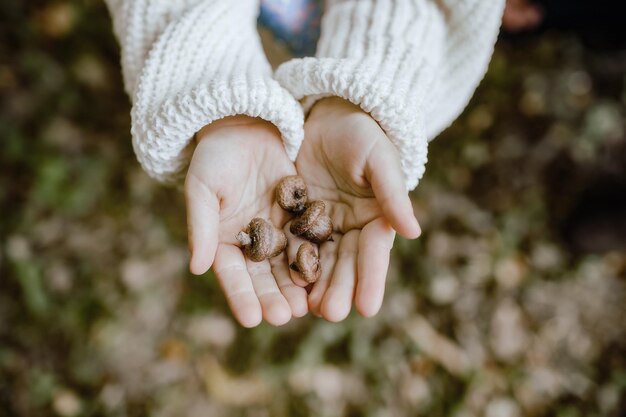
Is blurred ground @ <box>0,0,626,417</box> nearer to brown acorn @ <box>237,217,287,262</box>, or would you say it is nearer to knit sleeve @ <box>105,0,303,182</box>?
brown acorn @ <box>237,217,287,262</box>

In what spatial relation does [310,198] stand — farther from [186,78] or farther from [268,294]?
[186,78]

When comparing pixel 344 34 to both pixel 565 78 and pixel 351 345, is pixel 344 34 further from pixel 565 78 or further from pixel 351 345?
pixel 565 78

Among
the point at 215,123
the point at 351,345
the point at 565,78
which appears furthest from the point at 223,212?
the point at 565,78

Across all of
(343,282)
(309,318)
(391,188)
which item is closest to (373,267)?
(343,282)

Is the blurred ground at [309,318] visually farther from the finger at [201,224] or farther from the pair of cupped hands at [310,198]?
the finger at [201,224]

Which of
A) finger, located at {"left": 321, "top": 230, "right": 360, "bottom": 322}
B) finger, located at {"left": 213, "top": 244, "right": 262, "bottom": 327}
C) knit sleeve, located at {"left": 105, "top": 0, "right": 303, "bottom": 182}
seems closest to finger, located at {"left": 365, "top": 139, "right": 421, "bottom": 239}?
finger, located at {"left": 321, "top": 230, "right": 360, "bottom": 322}

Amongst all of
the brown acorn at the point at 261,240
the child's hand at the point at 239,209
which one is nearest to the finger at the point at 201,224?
the child's hand at the point at 239,209
